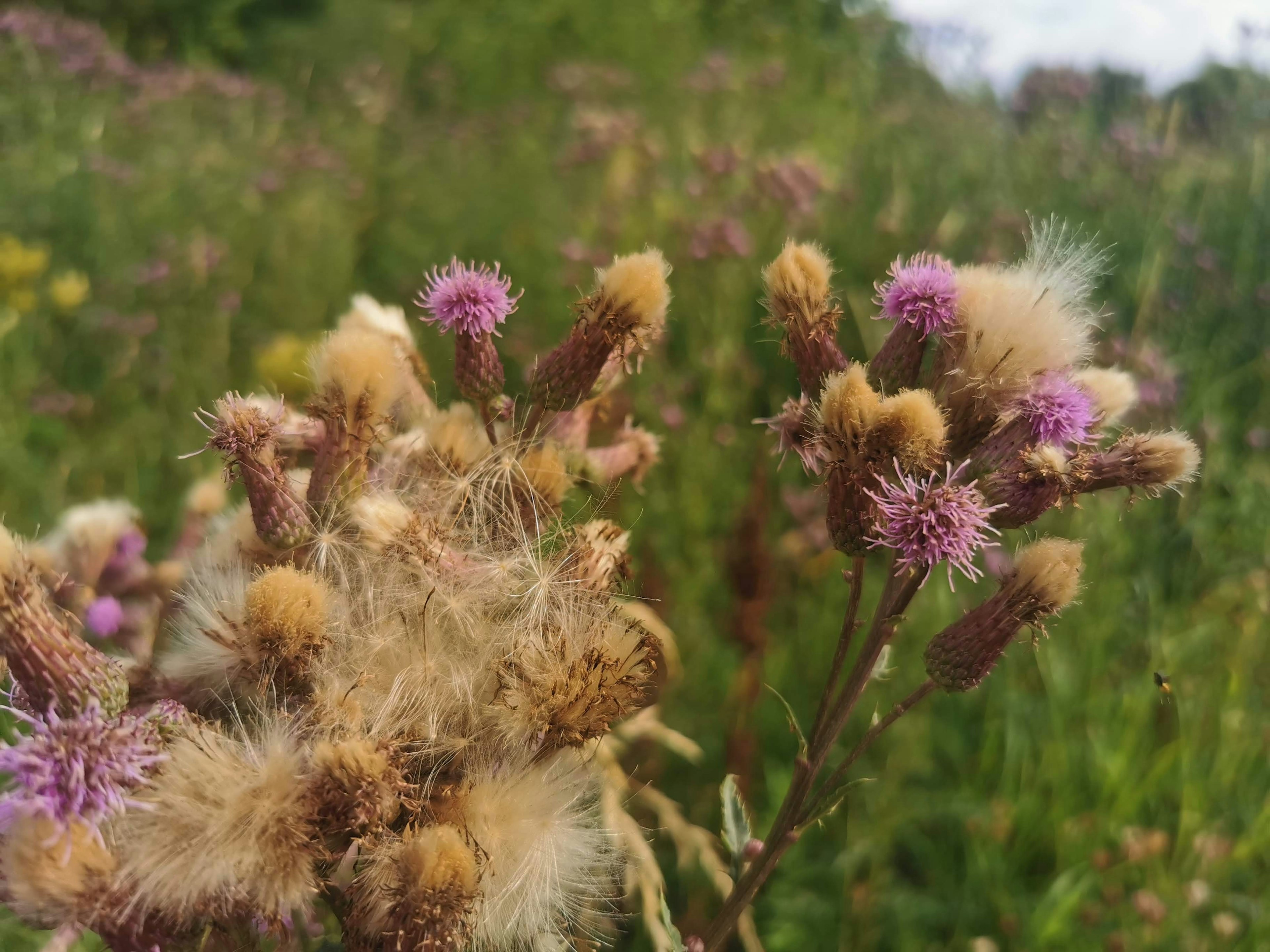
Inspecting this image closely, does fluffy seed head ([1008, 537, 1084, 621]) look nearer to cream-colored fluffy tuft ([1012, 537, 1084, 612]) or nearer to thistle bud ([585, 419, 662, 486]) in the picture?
cream-colored fluffy tuft ([1012, 537, 1084, 612])

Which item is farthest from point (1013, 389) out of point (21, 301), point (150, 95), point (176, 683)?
point (150, 95)

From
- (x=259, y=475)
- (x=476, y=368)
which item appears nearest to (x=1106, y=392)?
(x=476, y=368)

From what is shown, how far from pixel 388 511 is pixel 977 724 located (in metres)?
2.37

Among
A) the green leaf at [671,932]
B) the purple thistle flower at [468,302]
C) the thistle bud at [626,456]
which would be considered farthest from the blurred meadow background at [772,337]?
the green leaf at [671,932]

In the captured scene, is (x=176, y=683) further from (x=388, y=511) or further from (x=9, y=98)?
(x=9, y=98)

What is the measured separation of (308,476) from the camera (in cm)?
102

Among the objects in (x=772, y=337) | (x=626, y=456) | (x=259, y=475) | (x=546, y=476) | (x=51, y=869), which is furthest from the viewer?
(x=772, y=337)

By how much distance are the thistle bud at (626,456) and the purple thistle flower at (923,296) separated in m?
0.39

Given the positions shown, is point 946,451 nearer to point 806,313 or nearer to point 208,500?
point 806,313

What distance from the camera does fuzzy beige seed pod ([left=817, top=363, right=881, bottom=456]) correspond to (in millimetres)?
911

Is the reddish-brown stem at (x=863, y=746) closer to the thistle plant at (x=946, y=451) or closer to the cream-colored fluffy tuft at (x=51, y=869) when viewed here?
the thistle plant at (x=946, y=451)

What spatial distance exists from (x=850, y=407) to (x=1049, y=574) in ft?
1.02

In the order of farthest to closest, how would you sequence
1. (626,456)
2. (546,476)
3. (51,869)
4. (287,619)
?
(626,456)
(546,476)
(287,619)
(51,869)

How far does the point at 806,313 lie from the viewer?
107 cm
